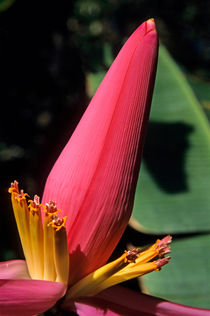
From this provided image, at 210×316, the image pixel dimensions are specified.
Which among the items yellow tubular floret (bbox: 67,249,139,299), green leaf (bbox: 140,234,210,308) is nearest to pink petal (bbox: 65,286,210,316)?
yellow tubular floret (bbox: 67,249,139,299)

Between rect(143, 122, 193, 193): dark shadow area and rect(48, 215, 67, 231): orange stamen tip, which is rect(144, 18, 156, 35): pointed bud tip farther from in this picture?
rect(143, 122, 193, 193): dark shadow area

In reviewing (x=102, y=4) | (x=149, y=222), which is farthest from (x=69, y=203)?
(x=102, y=4)

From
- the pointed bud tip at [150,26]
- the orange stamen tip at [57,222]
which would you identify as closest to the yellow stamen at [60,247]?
the orange stamen tip at [57,222]

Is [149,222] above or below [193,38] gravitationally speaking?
below

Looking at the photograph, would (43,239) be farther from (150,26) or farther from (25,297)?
(150,26)

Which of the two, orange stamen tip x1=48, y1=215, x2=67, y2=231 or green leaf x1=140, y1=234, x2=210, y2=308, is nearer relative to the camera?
orange stamen tip x1=48, y1=215, x2=67, y2=231

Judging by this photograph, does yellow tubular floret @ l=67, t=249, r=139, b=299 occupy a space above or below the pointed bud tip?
below

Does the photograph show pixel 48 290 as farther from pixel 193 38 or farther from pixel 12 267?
pixel 193 38

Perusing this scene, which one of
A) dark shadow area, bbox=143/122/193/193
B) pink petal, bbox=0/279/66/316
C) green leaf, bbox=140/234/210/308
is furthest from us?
dark shadow area, bbox=143/122/193/193
